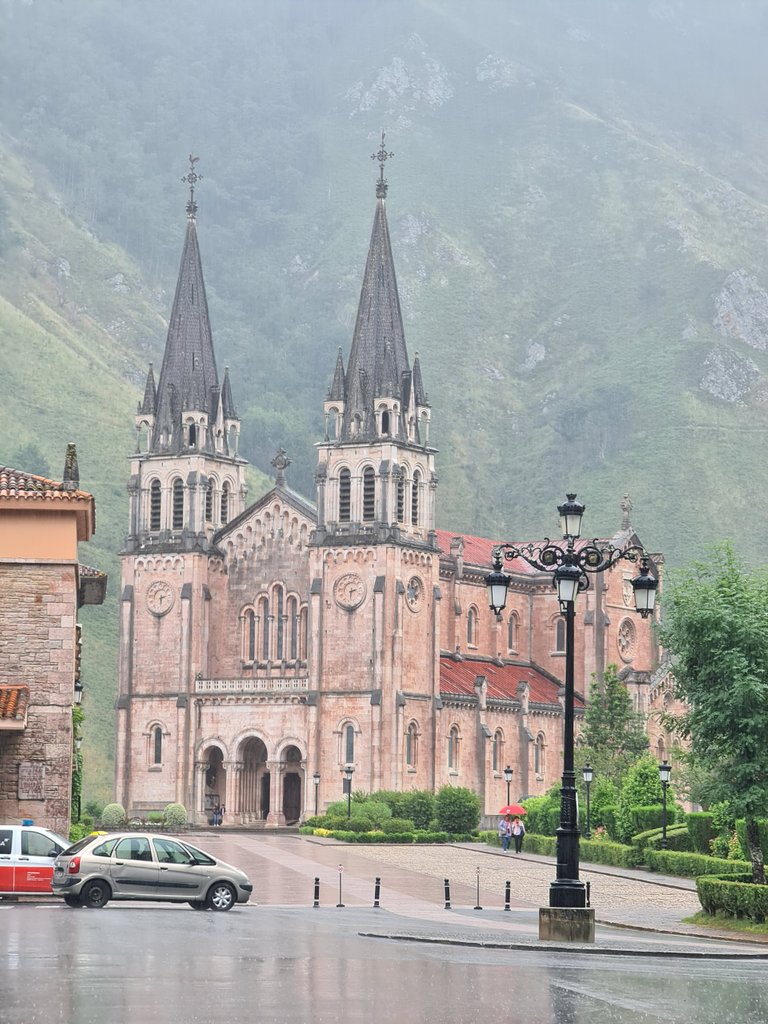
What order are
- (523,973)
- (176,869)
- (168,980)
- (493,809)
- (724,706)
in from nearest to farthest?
(168,980) → (523,973) → (176,869) → (724,706) → (493,809)

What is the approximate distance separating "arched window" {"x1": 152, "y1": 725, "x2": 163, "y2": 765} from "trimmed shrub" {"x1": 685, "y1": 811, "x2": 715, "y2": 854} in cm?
4867

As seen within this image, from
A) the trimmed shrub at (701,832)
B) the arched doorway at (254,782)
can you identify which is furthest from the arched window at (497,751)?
the trimmed shrub at (701,832)

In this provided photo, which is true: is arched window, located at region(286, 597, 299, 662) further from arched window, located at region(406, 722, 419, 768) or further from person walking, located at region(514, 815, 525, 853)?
person walking, located at region(514, 815, 525, 853)

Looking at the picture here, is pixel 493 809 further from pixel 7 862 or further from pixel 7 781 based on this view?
pixel 7 862

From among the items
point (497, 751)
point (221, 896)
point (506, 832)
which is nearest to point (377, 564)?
point (497, 751)

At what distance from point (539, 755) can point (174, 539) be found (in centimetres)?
2189

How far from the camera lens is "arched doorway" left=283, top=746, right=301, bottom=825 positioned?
10806 centimetres

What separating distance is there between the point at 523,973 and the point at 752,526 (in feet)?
551

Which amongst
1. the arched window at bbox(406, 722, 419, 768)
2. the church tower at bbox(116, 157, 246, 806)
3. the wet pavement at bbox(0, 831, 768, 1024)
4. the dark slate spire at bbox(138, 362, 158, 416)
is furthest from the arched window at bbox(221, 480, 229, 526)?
the wet pavement at bbox(0, 831, 768, 1024)

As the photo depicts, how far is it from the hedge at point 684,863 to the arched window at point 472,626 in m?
54.2

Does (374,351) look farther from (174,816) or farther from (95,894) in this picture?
(95,894)

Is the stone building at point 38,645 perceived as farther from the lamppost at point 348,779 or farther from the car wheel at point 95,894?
the lamppost at point 348,779

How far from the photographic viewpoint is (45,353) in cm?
18000

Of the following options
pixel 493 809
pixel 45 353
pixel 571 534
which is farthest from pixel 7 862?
pixel 45 353
